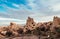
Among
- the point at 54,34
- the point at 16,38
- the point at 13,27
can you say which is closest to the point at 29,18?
the point at 13,27

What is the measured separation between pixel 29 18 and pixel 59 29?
2505cm

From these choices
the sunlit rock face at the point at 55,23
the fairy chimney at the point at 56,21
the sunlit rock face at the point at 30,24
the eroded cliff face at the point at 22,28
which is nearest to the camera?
the sunlit rock face at the point at 55,23

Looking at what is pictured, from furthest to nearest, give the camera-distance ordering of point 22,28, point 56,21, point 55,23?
point 22,28 < point 56,21 < point 55,23

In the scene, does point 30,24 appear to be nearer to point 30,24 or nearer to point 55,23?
point 30,24

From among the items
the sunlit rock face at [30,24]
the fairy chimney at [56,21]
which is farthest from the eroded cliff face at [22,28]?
the fairy chimney at [56,21]

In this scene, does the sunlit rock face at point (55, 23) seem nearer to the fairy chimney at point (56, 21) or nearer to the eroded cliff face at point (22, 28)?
the fairy chimney at point (56, 21)

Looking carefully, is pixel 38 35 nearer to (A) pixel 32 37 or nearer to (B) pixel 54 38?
(A) pixel 32 37

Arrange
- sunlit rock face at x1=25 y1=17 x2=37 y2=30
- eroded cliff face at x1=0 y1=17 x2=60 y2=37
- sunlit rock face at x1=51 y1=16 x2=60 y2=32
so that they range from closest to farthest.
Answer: sunlit rock face at x1=51 y1=16 x2=60 y2=32, eroded cliff face at x1=0 y1=17 x2=60 y2=37, sunlit rock face at x1=25 y1=17 x2=37 y2=30

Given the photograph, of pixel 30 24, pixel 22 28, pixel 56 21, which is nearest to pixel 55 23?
pixel 56 21

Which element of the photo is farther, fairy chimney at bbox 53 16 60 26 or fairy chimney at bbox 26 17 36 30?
fairy chimney at bbox 26 17 36 30

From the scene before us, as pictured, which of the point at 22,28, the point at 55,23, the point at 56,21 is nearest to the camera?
the point at 55,23

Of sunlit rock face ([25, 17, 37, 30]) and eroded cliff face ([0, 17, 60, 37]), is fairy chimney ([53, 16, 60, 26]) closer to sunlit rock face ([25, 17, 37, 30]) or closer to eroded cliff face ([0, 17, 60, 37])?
eroded cliff face ([0, 17, 60, 37])

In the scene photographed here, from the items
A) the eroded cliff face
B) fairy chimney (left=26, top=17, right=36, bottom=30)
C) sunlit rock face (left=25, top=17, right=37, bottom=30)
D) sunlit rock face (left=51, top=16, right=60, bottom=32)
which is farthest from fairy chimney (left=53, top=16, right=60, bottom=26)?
fairy chimney (left=26, top=17, right=36, bottom=30)

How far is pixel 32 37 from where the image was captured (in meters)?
63.0
